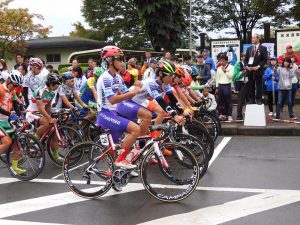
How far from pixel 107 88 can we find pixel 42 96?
274cm

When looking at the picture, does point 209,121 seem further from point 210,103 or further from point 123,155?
point 123,155

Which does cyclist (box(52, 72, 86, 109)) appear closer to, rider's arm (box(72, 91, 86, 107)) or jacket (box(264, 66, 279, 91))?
rider's arm (box(72, 91, 86, 107))

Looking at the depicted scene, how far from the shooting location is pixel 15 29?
31969 mm

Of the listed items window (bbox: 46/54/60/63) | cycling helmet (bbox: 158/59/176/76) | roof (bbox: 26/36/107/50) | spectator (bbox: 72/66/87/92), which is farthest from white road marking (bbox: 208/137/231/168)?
window (bbox: 46/54/60/63)

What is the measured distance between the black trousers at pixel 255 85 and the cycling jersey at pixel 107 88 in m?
6.70

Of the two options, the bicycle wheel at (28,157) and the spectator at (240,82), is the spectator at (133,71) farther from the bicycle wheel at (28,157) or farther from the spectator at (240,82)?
the bicycle wheel at (28,157)

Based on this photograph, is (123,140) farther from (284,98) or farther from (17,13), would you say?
(17,13)

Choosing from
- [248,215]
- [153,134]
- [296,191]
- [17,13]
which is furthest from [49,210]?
[17,13]

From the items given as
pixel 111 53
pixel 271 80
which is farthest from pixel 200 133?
pixel 271 80

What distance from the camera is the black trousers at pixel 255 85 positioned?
12.2m

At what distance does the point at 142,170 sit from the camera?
5.95m

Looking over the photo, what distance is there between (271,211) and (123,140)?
7.35 feet

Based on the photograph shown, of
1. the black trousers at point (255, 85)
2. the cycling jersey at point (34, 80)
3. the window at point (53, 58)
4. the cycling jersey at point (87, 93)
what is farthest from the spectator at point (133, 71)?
the window at point (53, 58)

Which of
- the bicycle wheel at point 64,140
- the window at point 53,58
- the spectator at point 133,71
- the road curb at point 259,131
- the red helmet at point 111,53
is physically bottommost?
the road curb at point 259,131
